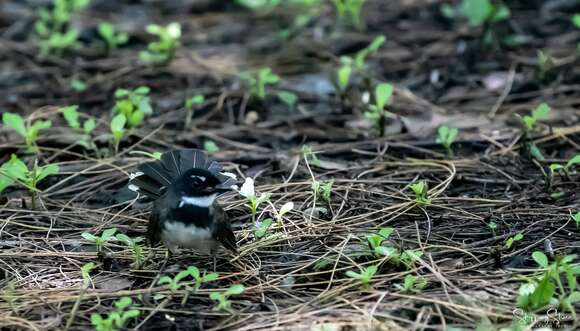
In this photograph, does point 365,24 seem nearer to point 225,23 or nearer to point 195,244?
point 225,23

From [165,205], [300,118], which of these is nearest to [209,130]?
[300,118]

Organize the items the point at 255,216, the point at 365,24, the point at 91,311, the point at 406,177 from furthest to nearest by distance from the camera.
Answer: the point at 365,24, the point at 406,177, the point at 255,216, the point at 91,311

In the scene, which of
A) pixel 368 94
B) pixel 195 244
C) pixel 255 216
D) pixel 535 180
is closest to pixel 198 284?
pixel 195 244

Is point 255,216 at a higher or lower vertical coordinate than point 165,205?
lower

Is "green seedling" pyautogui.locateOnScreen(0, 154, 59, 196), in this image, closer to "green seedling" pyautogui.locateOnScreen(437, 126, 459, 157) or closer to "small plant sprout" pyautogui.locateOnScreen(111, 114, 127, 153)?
"small plant sprout" pyautogui.locateOnScreen(111, 114, 127, 153)

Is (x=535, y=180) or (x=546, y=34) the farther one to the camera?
(x=546, y=34)

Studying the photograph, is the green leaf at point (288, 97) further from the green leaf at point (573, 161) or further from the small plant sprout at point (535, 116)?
the green leaf at point (573, 161)

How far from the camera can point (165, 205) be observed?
4461 millimetres

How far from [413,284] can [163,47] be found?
11.8 ft

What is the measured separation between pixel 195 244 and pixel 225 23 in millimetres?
4269

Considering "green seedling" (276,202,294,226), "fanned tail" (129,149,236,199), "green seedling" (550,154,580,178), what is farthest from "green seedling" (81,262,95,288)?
"green seedling" (550,154,580,178)

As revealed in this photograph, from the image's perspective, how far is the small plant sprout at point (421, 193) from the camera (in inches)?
195

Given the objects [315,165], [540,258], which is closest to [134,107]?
[315,165]

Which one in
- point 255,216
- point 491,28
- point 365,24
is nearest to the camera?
point 255,216
